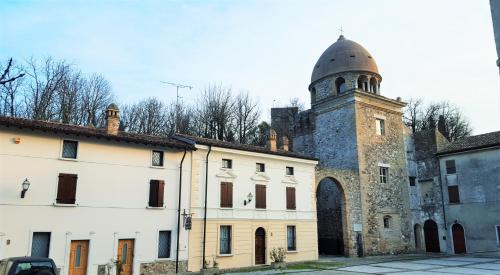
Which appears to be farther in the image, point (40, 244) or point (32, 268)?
point (40, 244)

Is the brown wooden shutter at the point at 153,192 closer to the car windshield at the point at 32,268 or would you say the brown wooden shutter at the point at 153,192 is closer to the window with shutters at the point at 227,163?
the window with shutters at the point at 227,163

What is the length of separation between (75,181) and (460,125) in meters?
48.7

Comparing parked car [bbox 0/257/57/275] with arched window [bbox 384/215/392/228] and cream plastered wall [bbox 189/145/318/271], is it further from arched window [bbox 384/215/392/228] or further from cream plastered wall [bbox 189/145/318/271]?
arched window [bbox 384/215/392/228]

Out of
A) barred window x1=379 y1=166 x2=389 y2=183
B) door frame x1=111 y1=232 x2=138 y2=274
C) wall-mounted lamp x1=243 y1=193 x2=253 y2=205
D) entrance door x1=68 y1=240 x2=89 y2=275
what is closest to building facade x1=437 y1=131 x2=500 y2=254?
barred window x1=379 y1=166 x2=389 y2=183

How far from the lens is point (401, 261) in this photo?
25703 millimetres

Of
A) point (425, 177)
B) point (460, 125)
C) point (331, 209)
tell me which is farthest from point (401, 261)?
point (460, 125)

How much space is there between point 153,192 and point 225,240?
522cm

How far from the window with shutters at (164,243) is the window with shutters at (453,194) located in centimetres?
2316

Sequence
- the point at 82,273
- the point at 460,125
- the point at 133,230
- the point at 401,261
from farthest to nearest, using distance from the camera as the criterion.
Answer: the point at 460,125
the point at 401,261
the point at 133,230
the point at 82,273

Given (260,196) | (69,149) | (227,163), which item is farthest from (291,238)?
(69,149)

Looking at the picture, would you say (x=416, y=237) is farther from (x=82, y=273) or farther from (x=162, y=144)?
(x=82, y=273)

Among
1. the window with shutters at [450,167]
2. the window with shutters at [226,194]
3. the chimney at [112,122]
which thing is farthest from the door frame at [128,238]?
the window with shutters at [450,167]

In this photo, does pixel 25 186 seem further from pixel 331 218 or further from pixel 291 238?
pixel 331 218

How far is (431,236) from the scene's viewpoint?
→ 3219 centimetres
